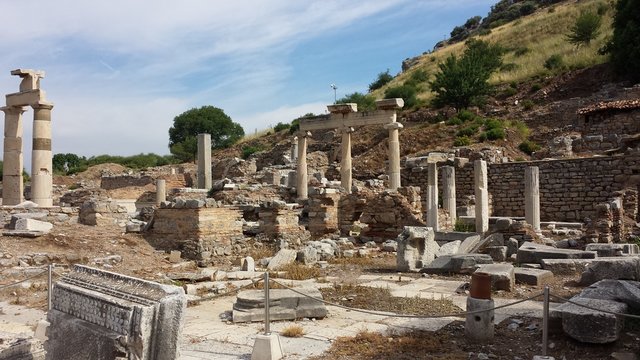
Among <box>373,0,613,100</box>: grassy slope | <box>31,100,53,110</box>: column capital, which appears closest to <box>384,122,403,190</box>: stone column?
<box>31,100,53,110</box>: column capital

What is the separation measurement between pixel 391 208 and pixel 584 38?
125 feet

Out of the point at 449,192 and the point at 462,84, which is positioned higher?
the point at 462,84

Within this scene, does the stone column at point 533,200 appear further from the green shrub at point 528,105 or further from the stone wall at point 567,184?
the green shrub at point 528,105

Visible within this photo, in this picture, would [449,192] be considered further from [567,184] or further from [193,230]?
[193,230]

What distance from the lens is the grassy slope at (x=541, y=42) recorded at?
4419 cm

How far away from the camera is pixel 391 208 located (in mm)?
18375

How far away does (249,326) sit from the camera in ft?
25.1

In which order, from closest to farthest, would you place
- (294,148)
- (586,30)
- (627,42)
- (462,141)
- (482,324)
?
(482,324), (462,141), (627,42), (294,148), (586,30)

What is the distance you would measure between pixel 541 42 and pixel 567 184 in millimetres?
37633

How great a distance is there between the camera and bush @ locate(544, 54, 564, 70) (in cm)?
4358

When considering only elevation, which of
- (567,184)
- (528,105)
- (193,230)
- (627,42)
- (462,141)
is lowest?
(193,230)

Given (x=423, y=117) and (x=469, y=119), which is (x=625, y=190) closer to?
(x=469, y=119)

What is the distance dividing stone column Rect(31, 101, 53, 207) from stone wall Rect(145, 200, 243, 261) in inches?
290

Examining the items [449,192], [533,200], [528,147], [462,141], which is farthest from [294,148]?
[533,200]
